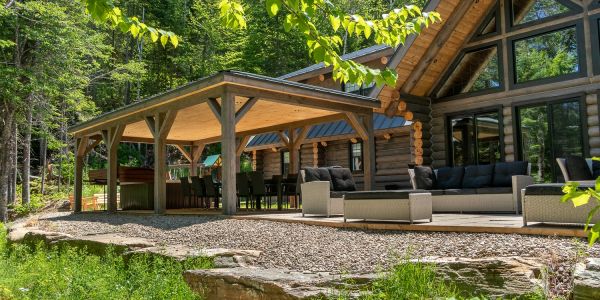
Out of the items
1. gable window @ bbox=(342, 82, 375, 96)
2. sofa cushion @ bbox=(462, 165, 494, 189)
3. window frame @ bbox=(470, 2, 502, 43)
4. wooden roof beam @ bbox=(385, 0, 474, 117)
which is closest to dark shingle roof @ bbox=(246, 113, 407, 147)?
gable window @ bbox=(342, 82, 375, 96)

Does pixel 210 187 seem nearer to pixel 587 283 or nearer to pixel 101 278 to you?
pixel 101 278

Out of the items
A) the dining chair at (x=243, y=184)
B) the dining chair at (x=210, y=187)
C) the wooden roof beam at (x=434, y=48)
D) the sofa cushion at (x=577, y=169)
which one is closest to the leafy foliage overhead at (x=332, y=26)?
the sofa cushion at (x=577, y=169)

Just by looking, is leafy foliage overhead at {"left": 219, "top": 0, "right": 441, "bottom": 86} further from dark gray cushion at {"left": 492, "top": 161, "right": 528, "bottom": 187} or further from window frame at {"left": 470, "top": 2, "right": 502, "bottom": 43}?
window frame at {"left": 470, "top": 2, "right": 502, "bottom": 43}

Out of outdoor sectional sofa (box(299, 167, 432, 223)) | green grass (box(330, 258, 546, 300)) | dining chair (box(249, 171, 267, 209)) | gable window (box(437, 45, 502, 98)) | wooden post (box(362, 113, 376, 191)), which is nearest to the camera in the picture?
green grass (box(330, 258, 546, 300))

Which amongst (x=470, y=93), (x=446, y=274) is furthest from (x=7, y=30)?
(x=446, y=274)

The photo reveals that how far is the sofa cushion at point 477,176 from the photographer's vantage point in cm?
947

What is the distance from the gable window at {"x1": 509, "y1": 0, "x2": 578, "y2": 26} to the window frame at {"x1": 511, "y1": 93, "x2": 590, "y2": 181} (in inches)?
69.1

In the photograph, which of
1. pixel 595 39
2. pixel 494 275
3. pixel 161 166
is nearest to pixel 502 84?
pixel 595 39

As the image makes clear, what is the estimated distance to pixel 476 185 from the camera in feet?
31.3

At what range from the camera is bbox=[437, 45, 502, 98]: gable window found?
11383 millimetres

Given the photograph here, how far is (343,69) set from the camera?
3.21 meters

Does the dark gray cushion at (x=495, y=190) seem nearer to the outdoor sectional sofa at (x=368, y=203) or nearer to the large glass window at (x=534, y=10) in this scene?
the outdoor sectional sofa at (x=368, y=203)

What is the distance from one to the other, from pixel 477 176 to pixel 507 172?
0.64 metres

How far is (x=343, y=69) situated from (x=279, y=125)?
36.4 feet
